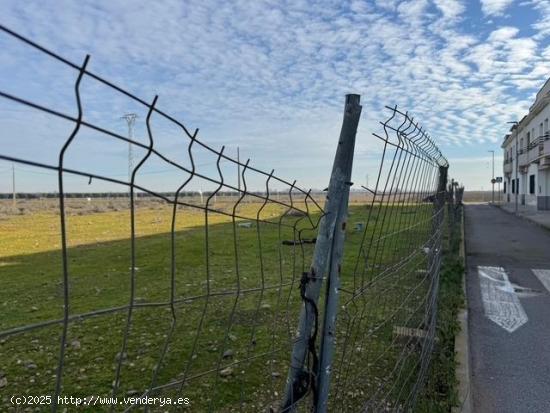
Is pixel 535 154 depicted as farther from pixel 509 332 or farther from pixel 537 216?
pixel 509 332

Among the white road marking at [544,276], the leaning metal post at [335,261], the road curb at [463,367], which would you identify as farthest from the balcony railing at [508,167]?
the leaning metal post at [335,261]

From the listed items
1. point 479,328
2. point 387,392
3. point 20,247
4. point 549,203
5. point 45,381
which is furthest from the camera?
point 549,203

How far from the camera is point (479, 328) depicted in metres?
5.36

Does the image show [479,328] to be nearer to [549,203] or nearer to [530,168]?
[549,203]

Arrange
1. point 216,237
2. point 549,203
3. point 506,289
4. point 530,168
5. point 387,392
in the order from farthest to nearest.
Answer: point 530,168, point 549,203, point 216,237, point 506,289, point 387,392

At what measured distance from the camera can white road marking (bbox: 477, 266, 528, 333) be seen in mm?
5688

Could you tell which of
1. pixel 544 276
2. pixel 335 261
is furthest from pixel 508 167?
pixel 335 261

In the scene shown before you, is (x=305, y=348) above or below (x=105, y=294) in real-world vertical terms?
above

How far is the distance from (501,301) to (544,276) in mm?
2465

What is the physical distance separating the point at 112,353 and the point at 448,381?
2.93 meters

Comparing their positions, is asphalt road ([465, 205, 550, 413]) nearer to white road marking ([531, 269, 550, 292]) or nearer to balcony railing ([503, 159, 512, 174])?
white road marking ([531, 269, 550, 292])

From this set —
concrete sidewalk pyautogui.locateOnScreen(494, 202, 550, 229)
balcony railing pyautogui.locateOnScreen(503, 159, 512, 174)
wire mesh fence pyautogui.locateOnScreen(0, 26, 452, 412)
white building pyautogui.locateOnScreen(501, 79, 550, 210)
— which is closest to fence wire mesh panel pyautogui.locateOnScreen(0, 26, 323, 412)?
wire mesh fence pyautogui.locateOnScreen(0, 26, 452, 412)

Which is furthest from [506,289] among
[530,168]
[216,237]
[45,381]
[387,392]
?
[530,168]

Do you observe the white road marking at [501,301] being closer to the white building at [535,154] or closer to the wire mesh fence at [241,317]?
the wire mesh fence at [241,317]
